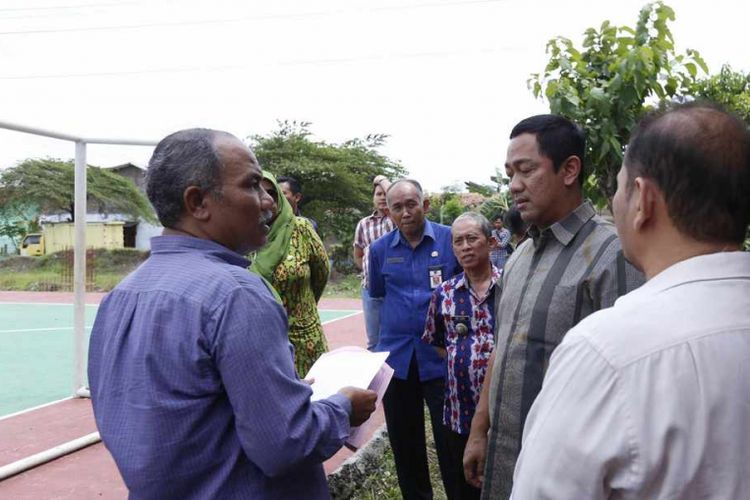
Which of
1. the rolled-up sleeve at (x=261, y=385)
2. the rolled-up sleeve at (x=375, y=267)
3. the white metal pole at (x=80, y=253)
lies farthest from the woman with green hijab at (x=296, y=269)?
the white metal pole at (x=80, y=253)

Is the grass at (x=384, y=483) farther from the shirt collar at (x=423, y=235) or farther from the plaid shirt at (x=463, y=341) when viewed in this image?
the shirt collar at (x=423, y=235)

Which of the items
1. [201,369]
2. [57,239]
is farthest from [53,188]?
[201,369]

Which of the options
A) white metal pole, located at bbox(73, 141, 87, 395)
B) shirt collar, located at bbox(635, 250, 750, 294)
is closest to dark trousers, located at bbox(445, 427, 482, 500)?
shirt collar, located at bbox(635, 250, 750, 294)

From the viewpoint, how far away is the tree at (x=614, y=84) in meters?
3.16

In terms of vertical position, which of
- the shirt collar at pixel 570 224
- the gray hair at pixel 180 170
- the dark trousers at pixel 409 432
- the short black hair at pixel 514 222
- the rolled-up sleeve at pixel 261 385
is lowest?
the dark trousers at pixel 409 432

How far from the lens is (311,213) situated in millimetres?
28938

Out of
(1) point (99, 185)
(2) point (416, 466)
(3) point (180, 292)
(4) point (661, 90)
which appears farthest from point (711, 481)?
(1) point (99, 185)

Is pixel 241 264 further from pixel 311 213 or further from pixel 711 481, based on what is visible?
pixel 311 213

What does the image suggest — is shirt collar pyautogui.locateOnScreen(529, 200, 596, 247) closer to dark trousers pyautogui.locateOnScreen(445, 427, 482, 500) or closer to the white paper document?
the white paper document

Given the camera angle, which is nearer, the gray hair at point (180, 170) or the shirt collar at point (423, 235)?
the gray hair at point (180, 170)

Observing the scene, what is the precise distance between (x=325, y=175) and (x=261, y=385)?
1072 inches

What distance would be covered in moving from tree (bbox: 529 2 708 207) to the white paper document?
146cm

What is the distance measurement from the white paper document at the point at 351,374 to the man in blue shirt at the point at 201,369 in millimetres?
269

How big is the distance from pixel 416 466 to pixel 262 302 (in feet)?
9.60
